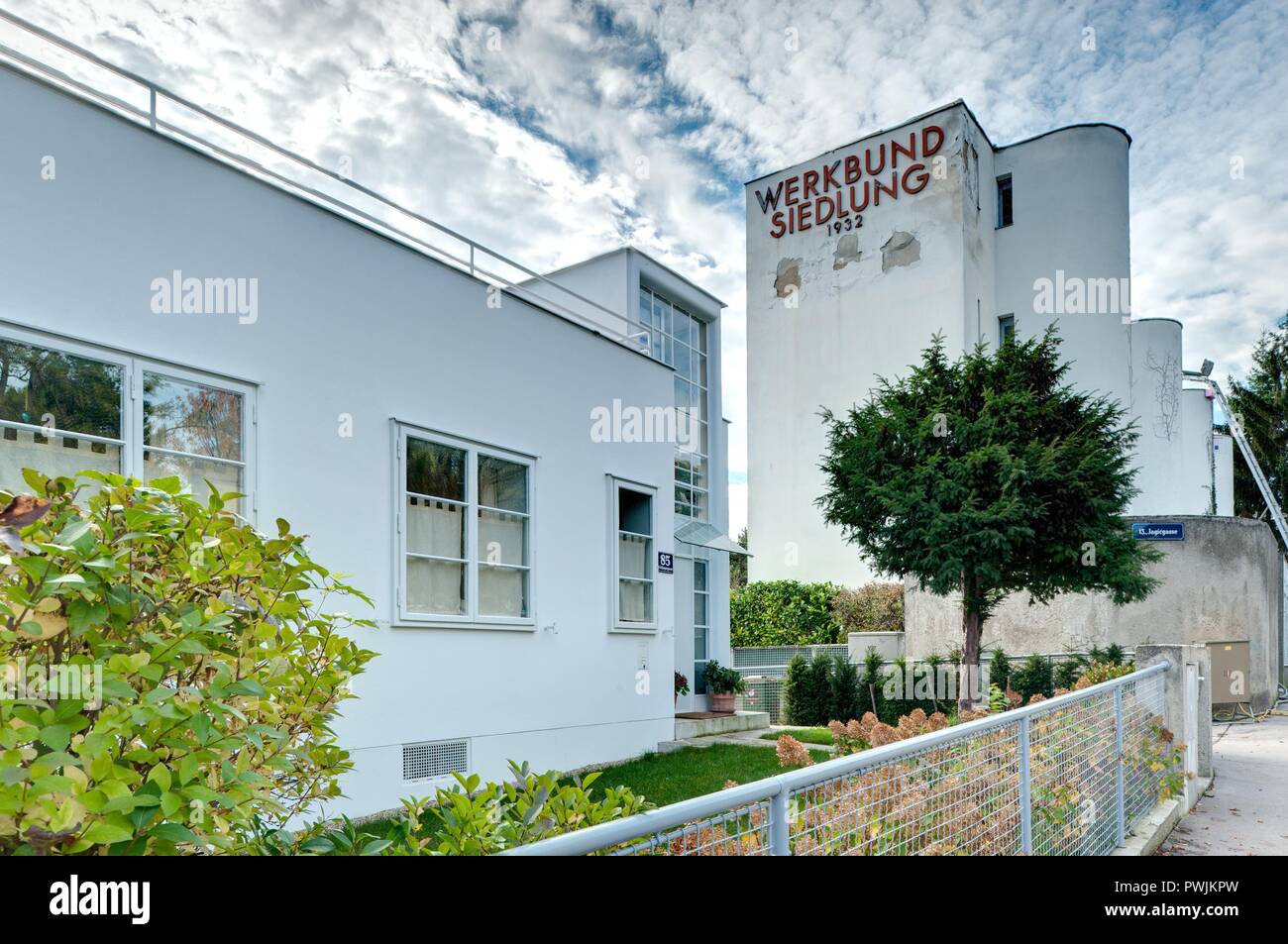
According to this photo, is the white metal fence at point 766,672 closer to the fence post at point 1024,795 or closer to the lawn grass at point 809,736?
the lawn grass at point 809,736

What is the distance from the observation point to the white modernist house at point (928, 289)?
23.1 m

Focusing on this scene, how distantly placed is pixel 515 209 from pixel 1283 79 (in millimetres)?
7239

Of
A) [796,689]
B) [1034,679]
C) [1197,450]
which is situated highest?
[1197,450]

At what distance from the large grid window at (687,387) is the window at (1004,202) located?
43.5 ft

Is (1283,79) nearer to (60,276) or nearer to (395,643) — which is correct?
(395,643)

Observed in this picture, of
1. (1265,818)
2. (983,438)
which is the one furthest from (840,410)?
(1265,818)

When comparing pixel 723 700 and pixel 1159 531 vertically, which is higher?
pixel 1159 531

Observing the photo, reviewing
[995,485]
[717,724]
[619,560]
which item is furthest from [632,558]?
[995,485]

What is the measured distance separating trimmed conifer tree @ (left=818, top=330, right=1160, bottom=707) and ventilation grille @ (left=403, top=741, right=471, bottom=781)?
626cm

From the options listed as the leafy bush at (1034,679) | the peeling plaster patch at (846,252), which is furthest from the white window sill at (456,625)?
the peeling plaster patch at (846,252)

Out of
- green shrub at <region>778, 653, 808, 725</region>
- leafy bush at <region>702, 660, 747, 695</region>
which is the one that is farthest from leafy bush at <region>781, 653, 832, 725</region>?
leafy bush at <region>702, 660, 747, 695</region>

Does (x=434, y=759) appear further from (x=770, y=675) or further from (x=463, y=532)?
(x=770, y=675)

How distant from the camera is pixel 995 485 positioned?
37.0 ft

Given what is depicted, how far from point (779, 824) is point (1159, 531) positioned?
16.8 m
